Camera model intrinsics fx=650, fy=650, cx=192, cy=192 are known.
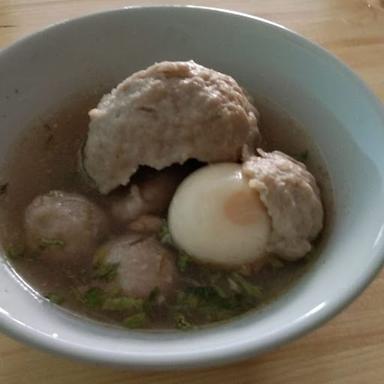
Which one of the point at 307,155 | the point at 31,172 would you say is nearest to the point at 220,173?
the point at 307,155

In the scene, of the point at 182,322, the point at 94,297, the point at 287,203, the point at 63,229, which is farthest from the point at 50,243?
the point at 287,203

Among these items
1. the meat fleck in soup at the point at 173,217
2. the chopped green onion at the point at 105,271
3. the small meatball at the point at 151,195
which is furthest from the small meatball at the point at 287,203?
the chopped green onion at the point at 105,271

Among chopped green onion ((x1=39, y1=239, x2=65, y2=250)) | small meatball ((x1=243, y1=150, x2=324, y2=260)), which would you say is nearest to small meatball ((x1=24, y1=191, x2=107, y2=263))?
chopped green onion ((x1=39, y1=239, x2=65, y2=250))

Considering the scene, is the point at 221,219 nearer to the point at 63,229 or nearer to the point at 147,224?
the point at 147,224

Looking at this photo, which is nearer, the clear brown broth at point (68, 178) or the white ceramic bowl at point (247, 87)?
the white ceramic bowl at point (247, 87)

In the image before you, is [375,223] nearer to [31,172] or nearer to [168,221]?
[168,221]

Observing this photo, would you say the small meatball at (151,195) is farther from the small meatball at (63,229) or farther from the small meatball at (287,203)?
the small meatball at (287,203)

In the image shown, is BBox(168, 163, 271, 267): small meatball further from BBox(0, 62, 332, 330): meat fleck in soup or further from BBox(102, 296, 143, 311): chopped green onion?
BBox(102, 296, 143, 311): chopped green onion
